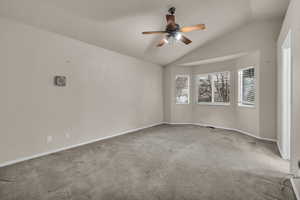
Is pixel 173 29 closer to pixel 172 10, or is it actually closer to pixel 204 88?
pixel 172 10

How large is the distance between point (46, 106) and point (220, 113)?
5.49 meters

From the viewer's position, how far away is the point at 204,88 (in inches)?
247

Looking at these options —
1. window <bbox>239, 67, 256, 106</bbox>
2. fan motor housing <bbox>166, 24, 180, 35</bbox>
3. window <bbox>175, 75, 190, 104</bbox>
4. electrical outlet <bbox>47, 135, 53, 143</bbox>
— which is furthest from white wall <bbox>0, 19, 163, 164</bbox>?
window <bbox>239, 67, 256, 106</bbox>

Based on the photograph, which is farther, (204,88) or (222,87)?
(204,88)

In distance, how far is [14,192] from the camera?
194 cm

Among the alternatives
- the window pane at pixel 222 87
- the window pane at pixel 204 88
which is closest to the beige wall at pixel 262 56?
the window pane at pixel 222 87

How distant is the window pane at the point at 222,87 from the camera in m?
5.62

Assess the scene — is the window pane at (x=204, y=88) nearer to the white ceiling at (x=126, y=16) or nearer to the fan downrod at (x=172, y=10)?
the white ceiling at (x=126, y=16)

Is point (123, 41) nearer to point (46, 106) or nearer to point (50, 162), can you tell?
point (46, 106)

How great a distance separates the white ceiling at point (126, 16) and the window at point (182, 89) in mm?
2181

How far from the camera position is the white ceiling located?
2.67 meters

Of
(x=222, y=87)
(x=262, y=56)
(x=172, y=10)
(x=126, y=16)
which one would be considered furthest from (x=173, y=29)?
(x=222, y=87)

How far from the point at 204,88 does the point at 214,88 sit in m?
0.41

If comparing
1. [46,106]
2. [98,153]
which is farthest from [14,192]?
[46,106]
